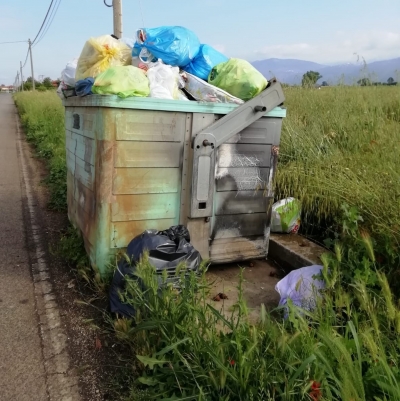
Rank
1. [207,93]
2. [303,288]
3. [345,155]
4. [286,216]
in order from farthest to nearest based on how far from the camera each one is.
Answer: [345,155]
[286,216]
[207,93]
[303,288]

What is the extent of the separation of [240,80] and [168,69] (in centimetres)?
58

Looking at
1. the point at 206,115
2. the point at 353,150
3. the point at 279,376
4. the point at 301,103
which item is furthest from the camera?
the point at 301,103

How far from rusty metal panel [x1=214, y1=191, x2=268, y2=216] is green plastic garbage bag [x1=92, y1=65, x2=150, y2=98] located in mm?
1032

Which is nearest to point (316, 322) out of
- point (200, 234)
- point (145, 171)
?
point (200, 234)

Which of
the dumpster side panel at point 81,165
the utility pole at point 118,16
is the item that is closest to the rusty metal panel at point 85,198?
the dumpster side panel at point 81,165

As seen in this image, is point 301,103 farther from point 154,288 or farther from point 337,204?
point 154,288

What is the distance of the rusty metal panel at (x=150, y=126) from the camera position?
286cm

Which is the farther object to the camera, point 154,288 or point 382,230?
point 382,230

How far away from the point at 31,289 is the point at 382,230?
2798mm

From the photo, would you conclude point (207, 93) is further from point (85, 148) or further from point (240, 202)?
point (85, 148)

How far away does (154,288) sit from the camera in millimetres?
2217

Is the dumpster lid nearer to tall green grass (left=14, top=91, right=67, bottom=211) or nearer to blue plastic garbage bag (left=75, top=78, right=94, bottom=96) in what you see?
blue plastic garbage bag (left=75, top=78, right=94, bottom=96)

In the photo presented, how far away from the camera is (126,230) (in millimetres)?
3066

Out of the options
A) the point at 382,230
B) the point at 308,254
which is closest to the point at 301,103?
the point at 308,254
